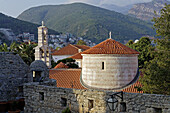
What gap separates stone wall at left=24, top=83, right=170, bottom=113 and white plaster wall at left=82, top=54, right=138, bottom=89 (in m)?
7.84

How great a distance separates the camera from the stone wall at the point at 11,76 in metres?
12.7

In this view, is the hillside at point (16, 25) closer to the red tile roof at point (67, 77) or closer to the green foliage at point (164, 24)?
the red tile roof at point (67, 77)

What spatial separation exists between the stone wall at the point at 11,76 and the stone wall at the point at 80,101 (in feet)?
3.09

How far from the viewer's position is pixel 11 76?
42.4 ft

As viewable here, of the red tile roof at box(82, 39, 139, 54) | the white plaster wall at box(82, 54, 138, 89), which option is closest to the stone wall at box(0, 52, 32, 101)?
the white plaster wall at box(82, 54, 138, 89)

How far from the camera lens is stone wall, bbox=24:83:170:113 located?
8943mm

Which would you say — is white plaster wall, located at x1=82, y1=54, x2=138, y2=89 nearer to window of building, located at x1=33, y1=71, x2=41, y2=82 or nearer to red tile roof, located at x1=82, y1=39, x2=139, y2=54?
red tile roof, located at x1=82, y1=39, x2=139, y2=54

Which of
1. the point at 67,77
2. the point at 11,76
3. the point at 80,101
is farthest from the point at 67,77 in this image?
the point at 80,101

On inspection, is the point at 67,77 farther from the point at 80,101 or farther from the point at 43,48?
the point at 80,101

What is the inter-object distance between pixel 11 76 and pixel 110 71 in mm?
8646

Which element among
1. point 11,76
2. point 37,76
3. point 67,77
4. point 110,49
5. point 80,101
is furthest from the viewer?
point 67,77

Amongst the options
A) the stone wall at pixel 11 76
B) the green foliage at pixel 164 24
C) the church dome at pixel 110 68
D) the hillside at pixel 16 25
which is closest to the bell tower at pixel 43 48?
the church dome at pixel 110 68

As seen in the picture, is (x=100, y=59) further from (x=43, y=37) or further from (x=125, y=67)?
(x=43, y=37)

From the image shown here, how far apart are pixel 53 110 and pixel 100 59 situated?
28.3ft
